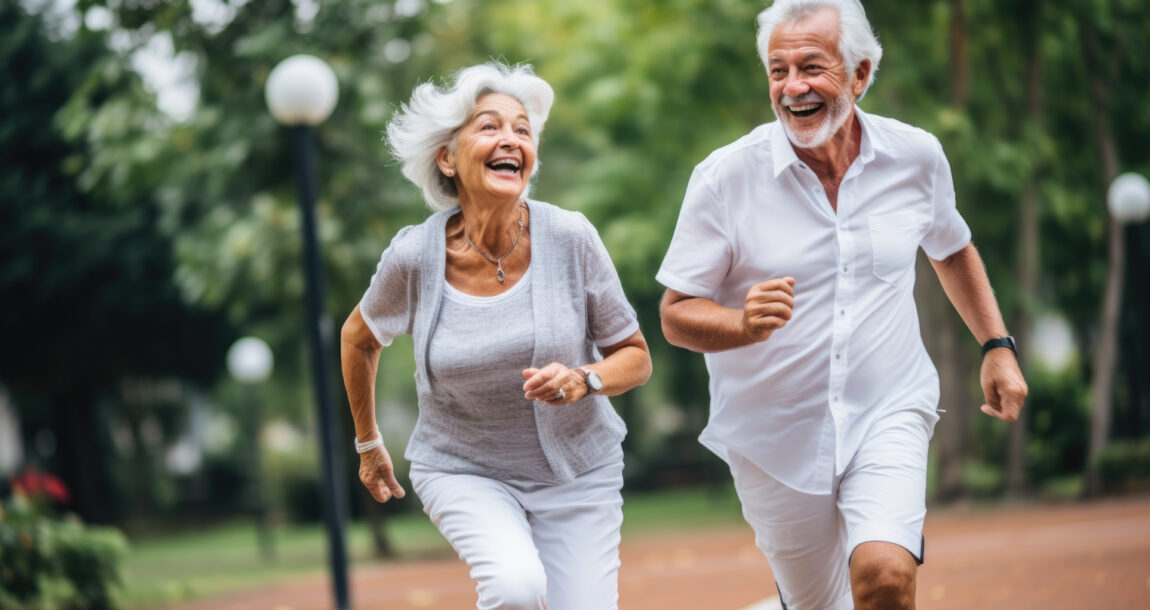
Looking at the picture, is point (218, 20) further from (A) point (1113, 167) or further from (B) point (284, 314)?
(A) point (1113, 167)

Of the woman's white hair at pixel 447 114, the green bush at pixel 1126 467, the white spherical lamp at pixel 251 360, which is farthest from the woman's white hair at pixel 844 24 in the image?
the white spherical lamp at pixel 251 360

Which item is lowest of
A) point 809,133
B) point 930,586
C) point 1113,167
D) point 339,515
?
point 930,586

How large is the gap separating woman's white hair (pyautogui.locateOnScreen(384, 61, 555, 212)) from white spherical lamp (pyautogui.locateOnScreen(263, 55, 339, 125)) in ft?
18.6

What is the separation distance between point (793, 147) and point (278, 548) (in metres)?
22.6

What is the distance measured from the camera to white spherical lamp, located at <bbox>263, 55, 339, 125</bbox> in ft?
31.6

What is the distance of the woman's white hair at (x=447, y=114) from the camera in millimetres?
4004

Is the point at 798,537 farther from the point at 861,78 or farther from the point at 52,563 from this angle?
the point at 52,563

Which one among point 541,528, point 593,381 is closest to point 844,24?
point 593,381

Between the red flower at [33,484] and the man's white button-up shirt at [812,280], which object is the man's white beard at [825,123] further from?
the red flower at [33,484]

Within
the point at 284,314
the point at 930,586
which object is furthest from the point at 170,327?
the point at 930,586

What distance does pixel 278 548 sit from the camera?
82.6 feet

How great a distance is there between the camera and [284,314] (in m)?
18.0

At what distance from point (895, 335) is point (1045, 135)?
49.0ft

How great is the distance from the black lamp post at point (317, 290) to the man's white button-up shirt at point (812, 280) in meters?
5.92
